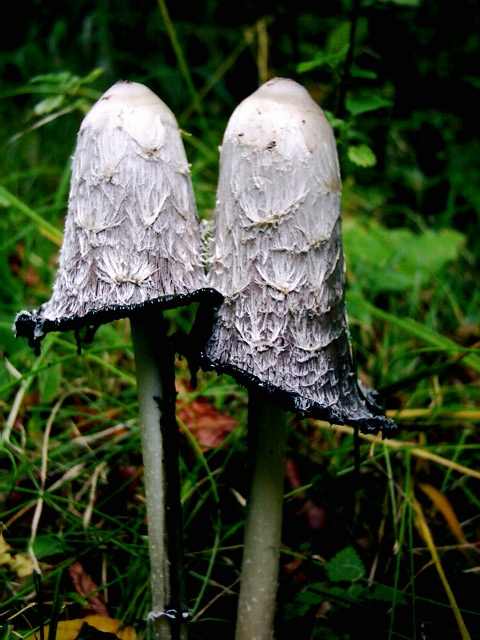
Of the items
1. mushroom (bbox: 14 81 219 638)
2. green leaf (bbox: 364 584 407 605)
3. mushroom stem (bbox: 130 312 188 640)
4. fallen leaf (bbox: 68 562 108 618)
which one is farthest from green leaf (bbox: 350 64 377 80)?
fallen leaf (bbox: 68 562 108 618)

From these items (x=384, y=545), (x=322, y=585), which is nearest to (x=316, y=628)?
(x=322, y=585)

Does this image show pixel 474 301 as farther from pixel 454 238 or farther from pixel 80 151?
pixel 80 151

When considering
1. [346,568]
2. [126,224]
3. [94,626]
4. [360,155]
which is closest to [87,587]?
[94,626]

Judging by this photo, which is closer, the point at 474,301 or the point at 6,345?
the point at 6,345

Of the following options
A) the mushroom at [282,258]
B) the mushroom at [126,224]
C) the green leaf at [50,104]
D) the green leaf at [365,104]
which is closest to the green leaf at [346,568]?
the mushroom at [282,258]

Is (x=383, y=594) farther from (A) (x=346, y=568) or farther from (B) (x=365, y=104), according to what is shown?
(B) (x=365, y=104)

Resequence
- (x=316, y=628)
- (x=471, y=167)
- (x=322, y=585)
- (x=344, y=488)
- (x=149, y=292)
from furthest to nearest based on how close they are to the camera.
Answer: (x=471, y=167) < (x=344, y=488) < (x=322, y=585) < (x=316, y=628) < (x=149, y=292)

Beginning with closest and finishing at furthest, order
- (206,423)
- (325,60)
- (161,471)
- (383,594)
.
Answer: (161,471)
(383,594)
(325,60)
(206,423)
